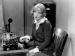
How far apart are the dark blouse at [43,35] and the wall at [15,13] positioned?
6.91 feet

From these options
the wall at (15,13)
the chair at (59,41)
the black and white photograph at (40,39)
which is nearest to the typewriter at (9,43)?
the black and white photograph at (40,39)

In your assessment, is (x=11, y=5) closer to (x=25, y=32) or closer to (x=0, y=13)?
(x=0, y=13)

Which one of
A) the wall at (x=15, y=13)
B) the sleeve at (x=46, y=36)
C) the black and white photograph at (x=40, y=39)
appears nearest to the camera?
the black and white photograph at (x=40, y=39)

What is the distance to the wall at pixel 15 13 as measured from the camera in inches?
162

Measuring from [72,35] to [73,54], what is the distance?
0.27m

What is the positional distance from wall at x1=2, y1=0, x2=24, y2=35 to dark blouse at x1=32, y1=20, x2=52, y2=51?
2.11m

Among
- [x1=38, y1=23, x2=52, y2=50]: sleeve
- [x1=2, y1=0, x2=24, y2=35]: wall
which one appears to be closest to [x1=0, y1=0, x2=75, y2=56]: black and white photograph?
[x1=38, y1=23, x2=52, y2=50]: sleeve

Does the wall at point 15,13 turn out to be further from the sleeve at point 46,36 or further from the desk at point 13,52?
the desk at point 13,52

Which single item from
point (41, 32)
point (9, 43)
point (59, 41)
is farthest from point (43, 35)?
point (9, 43)

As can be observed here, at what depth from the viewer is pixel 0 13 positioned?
383 centimetres

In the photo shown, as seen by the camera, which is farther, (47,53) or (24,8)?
(24,8)

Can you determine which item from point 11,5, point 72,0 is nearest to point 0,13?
point 11,5

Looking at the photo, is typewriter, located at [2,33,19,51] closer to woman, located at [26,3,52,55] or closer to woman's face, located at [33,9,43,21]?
woman, located at [26,3,52,55]

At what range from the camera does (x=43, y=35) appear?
2.11 m
